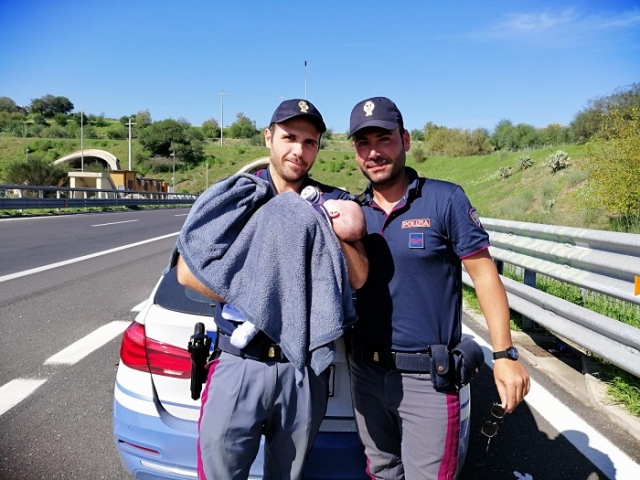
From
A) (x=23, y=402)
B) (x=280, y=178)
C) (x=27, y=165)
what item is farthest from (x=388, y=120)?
(x=27, y=165)

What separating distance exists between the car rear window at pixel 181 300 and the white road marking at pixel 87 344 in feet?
8.28

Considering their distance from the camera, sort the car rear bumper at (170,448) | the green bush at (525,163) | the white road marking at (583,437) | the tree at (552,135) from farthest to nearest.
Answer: the tree at (552,135) < the green bush at (525,163) < the white road marking at (583,437) < the car rear bumper at (170,448)

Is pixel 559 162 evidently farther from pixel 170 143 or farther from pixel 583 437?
pixel 170 143

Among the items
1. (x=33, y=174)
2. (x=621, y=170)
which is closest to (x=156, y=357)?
(x=621, y=170)

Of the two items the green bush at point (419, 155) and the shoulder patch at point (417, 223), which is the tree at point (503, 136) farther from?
the shoulder patch at point (417, 223)

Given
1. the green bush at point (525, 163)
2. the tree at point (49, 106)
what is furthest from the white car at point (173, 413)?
the tree at point (49, 106)

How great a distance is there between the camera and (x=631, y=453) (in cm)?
323

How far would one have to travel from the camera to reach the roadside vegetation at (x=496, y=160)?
44.2 feet

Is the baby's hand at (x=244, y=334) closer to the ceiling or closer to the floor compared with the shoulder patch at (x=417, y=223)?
closer to the floor

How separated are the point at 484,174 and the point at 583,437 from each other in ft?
130

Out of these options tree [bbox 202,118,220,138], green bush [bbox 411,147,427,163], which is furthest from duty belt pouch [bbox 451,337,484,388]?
tree [bbox 202,118,220,138]

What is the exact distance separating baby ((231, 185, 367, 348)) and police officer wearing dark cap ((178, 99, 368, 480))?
0.13 ft

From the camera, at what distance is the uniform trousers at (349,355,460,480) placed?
7.01 feet

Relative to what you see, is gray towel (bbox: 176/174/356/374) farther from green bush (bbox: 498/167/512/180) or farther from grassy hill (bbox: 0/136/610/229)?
green bush (bbox: 498/167/512/180)
